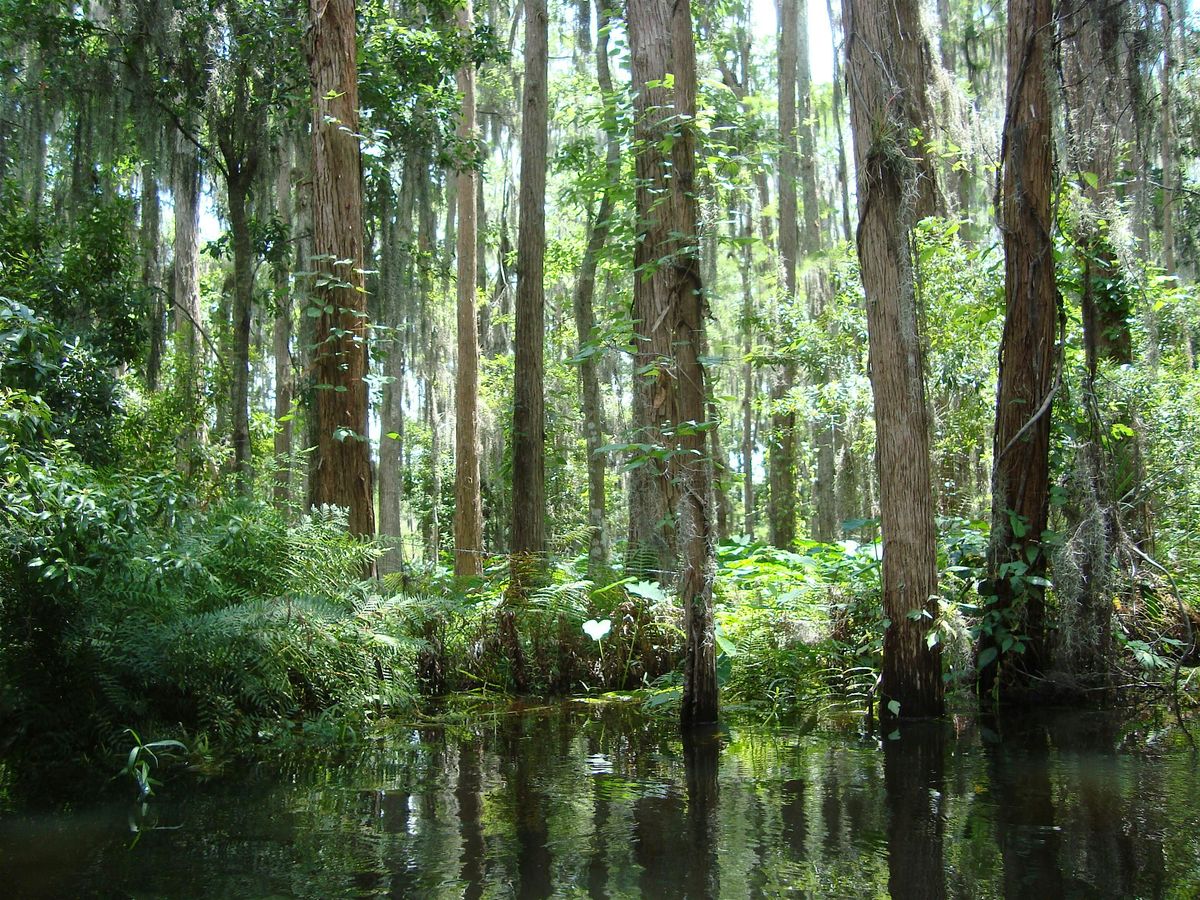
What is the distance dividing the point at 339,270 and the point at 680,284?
10.8 ft

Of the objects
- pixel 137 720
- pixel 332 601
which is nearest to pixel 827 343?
pixel 332 601

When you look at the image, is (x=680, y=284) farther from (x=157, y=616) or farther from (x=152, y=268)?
(x=152, y=268)

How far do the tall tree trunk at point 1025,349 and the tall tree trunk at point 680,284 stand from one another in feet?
7.17

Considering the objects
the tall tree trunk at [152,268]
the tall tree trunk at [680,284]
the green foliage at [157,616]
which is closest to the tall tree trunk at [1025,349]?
the tall tree trunk at [680,284]

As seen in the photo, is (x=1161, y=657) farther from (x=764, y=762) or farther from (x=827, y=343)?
(x=827, y=343)

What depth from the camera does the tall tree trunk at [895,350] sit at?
19.7 ft

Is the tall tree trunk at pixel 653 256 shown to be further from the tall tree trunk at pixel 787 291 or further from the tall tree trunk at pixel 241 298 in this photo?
the tall tree trunk at pixel 787 291

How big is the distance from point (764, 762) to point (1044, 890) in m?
2.18

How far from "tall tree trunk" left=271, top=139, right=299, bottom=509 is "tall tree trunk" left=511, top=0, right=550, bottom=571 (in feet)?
10.2

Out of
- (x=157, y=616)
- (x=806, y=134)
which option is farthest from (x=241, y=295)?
(x=806, y=134)

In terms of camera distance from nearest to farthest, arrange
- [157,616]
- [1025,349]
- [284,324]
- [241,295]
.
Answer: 1. [157,616]
2. [1025,349]
3. [241,295]
4. [284,324]

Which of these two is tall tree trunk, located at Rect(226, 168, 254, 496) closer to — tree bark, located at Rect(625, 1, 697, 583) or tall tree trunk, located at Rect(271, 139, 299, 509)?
tall tree trunk, located at Rect(271, 139, 299, 509)

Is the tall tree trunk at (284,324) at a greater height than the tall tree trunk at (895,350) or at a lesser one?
greater

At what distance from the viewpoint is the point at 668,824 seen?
13.4 ft
